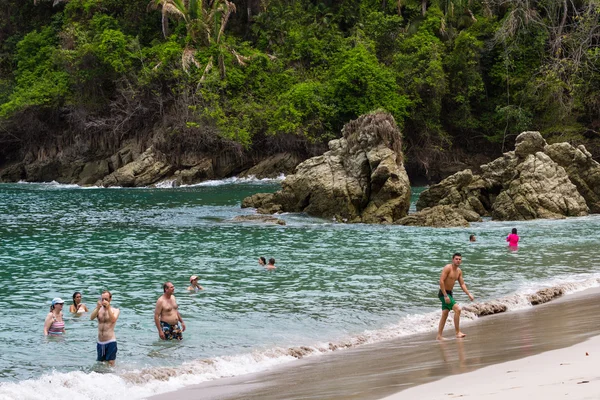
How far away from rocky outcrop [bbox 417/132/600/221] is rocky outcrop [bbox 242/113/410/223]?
10.3 ft

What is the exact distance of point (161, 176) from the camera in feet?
202

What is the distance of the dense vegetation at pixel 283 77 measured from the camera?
60.8 metres

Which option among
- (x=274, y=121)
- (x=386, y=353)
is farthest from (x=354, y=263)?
(x=274, y=121)

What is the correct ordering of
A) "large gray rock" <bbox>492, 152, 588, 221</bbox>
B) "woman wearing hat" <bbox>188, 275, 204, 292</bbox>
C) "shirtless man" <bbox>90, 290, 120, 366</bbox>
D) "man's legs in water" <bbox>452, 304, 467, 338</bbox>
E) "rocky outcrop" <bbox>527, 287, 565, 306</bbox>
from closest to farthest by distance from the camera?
"shirtless man" <bbox>90, 290, 120, 366</bbox>, "man's legs in water" <bbox>452, 304, 467, 338</bbox>, "rocky outcrop" <bbox>527, 287, 565, 306</bbox>, "woman wearing hat" <bbox>188, 275, 204, 292</bbox>, "large gray rock" <bbox>492, 152, 588, 221</bbox>

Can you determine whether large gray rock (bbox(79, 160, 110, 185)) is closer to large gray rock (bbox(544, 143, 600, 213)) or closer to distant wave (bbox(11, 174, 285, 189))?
distant wave (bbox(11, 174, 285, 189))

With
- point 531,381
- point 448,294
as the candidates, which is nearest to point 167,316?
point 448,294

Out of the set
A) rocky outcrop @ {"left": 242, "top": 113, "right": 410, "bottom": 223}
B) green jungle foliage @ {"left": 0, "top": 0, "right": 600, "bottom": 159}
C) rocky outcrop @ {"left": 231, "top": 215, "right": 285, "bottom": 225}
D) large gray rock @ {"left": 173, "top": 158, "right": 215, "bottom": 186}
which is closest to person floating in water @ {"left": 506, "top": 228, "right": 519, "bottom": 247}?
rocky outcrop @ {"left": 242, "top": 113, "right": 410, "bottom": 223}

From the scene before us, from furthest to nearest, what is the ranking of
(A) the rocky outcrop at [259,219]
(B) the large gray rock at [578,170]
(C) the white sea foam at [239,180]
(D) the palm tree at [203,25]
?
(D) the palm tree at [203,25]
(C) the white sea foam at [239,180]
(B) the large gray rock at [578,170]
(A) the rocky outcrop at [259,219]

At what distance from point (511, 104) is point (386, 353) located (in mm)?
50348

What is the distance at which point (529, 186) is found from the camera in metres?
Answer: 37.1

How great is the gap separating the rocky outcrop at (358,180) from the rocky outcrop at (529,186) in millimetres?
3152

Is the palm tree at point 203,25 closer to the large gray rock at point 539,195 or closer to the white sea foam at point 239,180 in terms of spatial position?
the white sea foam at point 239,180

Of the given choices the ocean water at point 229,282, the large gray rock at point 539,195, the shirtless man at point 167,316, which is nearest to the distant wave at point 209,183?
the ocean water at point 229,282

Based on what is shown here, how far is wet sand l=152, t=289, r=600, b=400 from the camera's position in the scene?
1143 cm
